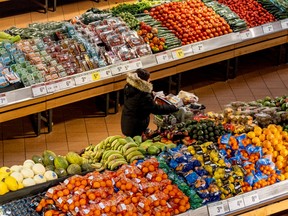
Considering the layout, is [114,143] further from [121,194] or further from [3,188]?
[3,188]

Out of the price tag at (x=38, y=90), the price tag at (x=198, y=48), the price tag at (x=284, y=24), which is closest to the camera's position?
the price tag at (x=38, y=90)

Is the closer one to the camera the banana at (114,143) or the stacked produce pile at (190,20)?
the banana at (114,143)

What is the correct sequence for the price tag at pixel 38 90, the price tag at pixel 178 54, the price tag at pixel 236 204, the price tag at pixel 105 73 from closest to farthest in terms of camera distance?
the price tag at pixel 236 204 → the price tag at pixel 38 90 → the price tag at pixel 105 73 → the price tag at pixel 178 54

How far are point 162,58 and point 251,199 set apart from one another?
336cm

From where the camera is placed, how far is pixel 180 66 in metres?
10.4

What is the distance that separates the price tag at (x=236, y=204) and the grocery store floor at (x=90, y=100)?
2.96 meters

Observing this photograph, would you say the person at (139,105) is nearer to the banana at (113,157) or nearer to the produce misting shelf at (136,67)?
the produce misting shelf at (136,67)

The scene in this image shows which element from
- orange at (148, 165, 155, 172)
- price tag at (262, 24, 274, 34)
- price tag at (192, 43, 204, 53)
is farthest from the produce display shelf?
price tag at (262, 24, 274, 34)

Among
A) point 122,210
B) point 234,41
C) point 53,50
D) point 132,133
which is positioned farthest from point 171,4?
point 122,210

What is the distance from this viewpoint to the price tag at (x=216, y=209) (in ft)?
23.0

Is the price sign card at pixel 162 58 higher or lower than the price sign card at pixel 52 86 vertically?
higher

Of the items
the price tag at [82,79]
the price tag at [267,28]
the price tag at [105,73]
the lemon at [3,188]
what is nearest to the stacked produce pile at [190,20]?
the price tag at [267,28]

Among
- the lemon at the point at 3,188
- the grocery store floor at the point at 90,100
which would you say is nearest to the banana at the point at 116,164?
the lemon at the point at 3,188

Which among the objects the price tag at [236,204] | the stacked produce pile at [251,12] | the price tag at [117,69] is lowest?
the price tag at [117,69]
